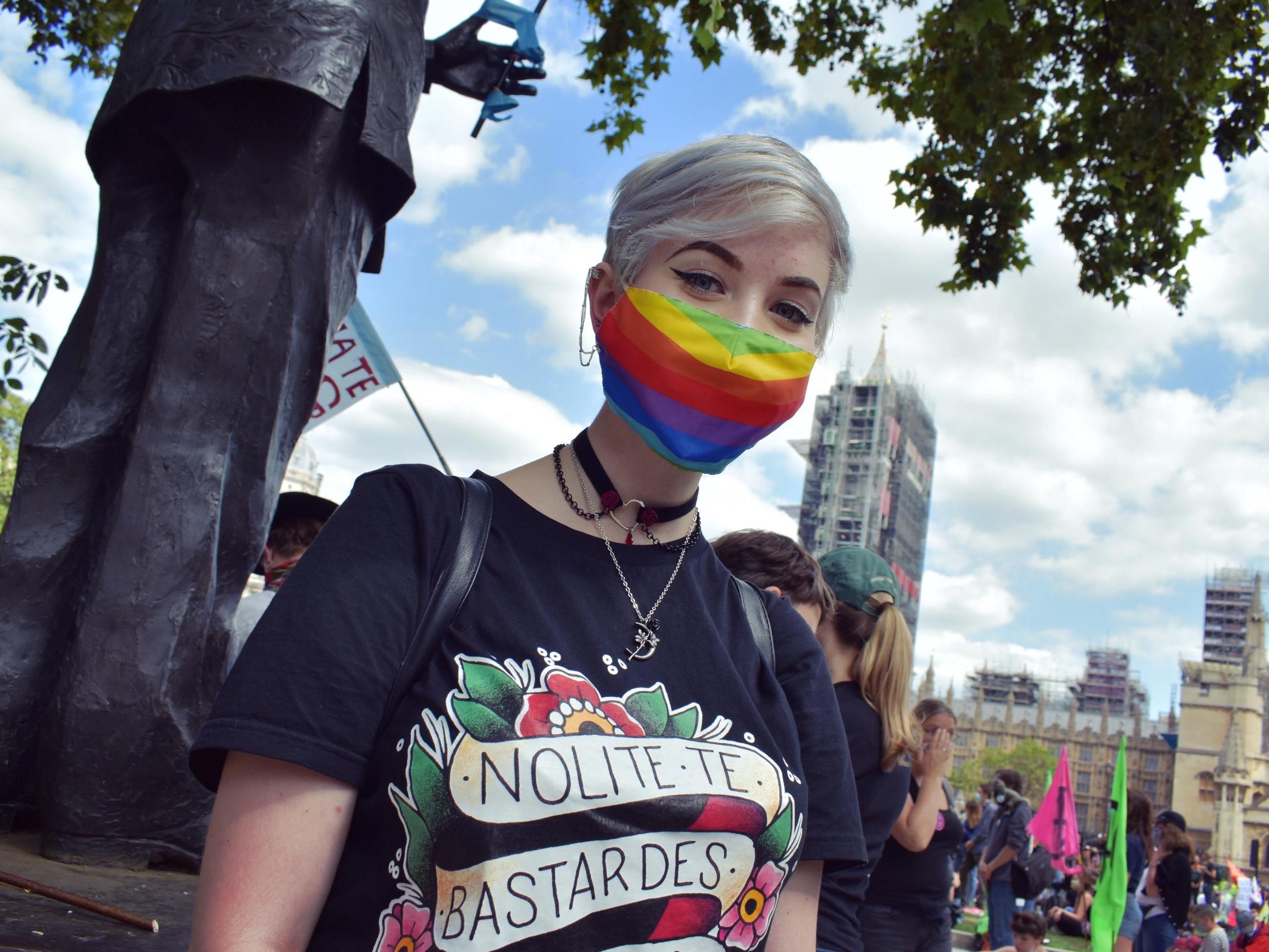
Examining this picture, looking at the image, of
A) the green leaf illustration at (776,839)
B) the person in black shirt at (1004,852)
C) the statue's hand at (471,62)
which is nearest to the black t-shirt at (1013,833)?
the person in black shirt at (1004,852)

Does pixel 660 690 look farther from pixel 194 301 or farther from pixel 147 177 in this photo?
pixel 147 177

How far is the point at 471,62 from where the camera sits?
3736 millimetres

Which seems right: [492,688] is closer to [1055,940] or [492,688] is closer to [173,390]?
[173,390]

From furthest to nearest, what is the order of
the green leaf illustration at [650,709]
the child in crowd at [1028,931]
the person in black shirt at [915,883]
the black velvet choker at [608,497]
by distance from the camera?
the child in crowd at [1028,931], the person in black shirt at [915,883], the black velvet choker at [608,497], the green leaf illustration at [650,709]

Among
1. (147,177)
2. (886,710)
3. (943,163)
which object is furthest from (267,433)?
(943,163)

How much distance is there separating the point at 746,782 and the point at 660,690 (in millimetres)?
140

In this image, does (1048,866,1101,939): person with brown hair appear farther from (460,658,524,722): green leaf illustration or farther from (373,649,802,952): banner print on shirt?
(460,658,524,722): green leaf illustration

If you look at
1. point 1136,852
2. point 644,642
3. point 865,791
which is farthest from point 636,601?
point 1136,852

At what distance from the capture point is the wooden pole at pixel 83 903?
207 cm

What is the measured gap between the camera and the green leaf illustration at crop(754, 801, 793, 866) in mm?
1209

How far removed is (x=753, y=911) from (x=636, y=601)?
372 mm

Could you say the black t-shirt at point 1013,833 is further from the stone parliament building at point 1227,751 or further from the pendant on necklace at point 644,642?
the stone parliament building at point 1227,751

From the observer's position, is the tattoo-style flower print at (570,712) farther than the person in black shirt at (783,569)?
No

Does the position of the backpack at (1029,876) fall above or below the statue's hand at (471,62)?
below
